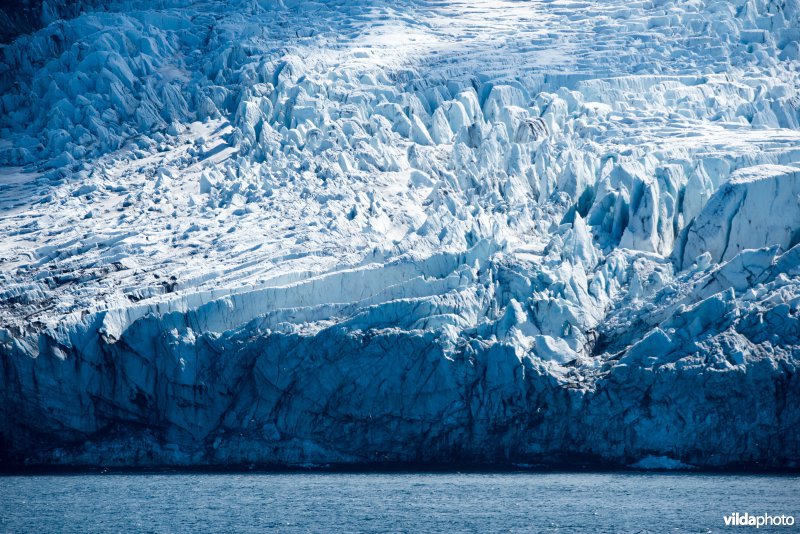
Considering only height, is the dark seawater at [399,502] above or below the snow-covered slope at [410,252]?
below

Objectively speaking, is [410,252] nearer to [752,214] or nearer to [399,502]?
[752,214]

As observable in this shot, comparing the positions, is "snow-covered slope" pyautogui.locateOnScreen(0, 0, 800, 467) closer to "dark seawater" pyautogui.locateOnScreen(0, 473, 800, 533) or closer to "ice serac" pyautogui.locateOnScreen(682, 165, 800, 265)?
"ice serac" pyautogui.locateOnScreen(682, 165, 800, 265)

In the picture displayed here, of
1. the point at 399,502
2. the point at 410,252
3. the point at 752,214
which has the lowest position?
the point at 399,502

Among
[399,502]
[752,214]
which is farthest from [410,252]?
[399,502]

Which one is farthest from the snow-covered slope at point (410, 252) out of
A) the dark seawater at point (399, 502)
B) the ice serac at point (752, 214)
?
the dark seawater at point (399, 502)

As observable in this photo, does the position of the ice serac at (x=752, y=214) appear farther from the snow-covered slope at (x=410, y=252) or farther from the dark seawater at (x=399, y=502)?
the dark seawater at (x=399, y=502)

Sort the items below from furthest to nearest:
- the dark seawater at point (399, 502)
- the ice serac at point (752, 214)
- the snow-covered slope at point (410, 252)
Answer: the ice serac at point (752, 214) → the snow-covered slope at point (410, 252) → the dark seawater at point (399, 502)
